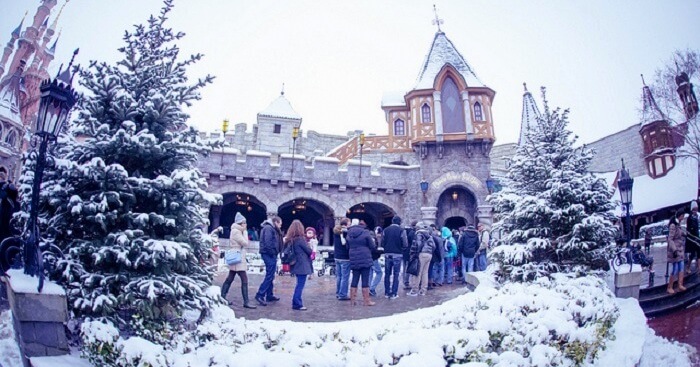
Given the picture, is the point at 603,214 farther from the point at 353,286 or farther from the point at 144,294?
the point at 144,294

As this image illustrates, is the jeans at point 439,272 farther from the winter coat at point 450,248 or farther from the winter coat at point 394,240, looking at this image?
the winter coat at point 394,240

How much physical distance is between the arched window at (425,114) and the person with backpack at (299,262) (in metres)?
16.1

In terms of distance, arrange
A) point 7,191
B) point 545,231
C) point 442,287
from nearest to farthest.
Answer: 1. point 7,191
2. point 545,231
3. point 442,287

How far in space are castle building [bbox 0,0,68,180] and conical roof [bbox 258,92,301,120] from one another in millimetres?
20139

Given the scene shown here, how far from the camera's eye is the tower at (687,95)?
38.6 ft

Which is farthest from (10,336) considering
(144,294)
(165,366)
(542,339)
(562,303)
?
(562,303)

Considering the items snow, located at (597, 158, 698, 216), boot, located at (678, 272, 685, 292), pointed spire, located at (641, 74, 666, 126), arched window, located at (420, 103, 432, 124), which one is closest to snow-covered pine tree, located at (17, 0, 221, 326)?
boot, located at (678, 272, 685, 292)

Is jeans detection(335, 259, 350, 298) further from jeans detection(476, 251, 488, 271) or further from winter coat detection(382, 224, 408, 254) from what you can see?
jeans detection(476, 251, 488, 271)

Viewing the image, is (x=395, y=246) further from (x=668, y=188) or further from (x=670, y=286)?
(x=668, y=188)

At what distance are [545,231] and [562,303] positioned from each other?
119 inches

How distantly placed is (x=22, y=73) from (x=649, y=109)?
800 inches

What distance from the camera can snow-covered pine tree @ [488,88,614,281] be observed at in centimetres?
800

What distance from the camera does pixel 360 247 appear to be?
815 centimetres

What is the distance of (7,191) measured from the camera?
18.3ft
